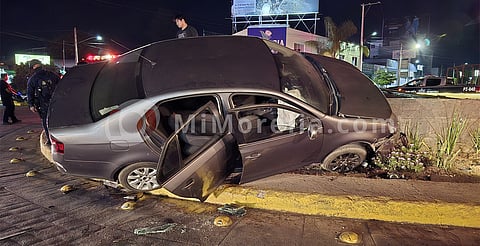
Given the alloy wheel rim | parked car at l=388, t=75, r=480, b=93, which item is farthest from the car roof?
parked car at l=388, t=75, r=480, b=93

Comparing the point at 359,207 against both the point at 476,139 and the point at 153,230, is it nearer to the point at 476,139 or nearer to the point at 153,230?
the point at 153,230

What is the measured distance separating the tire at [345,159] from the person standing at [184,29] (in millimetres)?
3361

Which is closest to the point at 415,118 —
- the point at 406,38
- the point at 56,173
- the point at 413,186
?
the point at 413,186

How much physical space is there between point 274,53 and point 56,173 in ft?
13.3

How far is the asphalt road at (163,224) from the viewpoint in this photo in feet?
10.4

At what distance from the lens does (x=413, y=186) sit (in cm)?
404

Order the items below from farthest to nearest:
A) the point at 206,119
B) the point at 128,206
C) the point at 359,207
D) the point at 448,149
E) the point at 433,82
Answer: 1. the point at 433,82
2. the point at 448,149
3. the point at 206,119
4. the point at 128,206
5. the point at 359,207

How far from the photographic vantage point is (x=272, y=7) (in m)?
31.8

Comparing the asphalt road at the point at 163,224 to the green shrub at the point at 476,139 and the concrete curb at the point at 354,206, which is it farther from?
the green shrub at the point at 476,139

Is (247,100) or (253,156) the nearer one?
(253,156)

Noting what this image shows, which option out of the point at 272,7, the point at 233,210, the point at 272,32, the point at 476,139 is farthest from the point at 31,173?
the point at 272,7

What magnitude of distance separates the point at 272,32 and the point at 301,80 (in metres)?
25.8

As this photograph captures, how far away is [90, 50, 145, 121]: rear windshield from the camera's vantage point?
404 centimetres

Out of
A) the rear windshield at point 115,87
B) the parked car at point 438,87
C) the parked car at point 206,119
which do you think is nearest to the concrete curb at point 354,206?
the parked car at point 206,119
